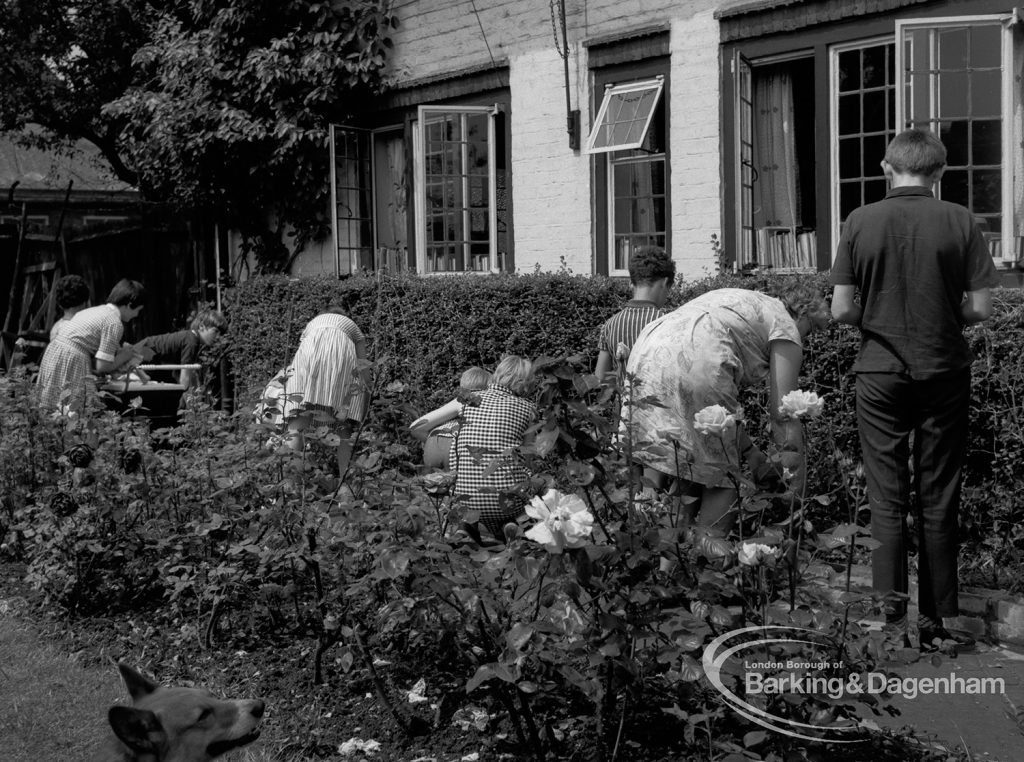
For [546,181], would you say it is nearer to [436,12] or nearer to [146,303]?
[436,12]

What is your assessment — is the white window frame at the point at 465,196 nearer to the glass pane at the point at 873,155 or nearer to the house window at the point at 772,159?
the house window at the point at 772,159

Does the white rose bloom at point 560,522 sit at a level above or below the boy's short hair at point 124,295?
below

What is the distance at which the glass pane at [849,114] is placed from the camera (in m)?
9.19

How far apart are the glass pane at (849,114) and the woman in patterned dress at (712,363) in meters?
4.43

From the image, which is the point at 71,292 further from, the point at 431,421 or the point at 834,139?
the point at 834,139

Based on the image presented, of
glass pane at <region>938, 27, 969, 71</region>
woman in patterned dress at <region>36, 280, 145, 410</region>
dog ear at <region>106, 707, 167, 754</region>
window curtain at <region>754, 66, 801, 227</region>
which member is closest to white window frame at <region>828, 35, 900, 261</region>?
window curtain at <region>754, 66, 801, 227</region>

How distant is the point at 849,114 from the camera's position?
923cm

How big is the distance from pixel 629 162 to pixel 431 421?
5079 millimetres

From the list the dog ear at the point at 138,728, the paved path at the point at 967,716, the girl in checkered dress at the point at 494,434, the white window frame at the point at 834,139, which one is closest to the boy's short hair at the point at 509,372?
the girl in checkered dress at the point at 494,434

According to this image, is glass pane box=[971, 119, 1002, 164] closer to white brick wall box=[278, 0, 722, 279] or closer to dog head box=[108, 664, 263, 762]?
white brick wall box=[278, 0, 722, 279]

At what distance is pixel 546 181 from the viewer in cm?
1134

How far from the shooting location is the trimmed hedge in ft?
21.4

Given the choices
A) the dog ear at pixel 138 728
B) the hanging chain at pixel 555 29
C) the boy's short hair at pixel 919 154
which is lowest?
A: the dog ear at pixel 138 728

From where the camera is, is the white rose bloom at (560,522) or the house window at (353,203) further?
the house window at (353,203)
